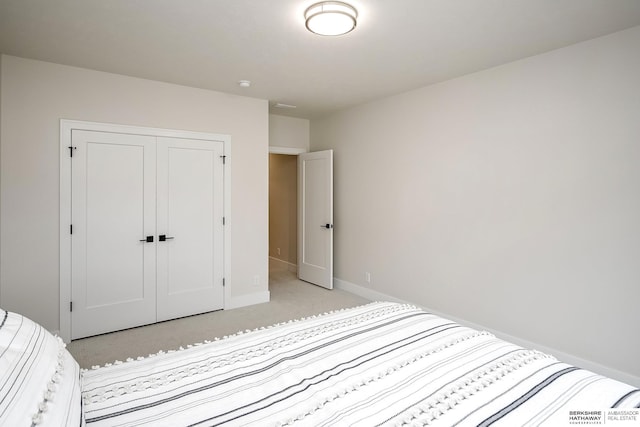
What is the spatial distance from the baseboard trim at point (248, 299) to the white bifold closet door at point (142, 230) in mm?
166

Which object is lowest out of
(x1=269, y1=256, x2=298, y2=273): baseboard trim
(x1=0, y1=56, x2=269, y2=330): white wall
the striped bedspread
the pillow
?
(x1=269, y1=256, x2=298, y2=273): baseboard trim

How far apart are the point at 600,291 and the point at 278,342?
2.51m

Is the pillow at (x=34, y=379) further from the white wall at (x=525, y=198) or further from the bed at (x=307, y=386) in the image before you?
the white wall at (x=525, y=198)

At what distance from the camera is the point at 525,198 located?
120 inches

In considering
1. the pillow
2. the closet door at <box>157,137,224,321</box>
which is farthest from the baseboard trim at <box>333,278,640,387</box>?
the pillow

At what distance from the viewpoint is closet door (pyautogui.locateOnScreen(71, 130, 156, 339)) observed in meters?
3.33

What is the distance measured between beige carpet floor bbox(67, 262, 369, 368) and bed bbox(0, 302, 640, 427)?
191cm

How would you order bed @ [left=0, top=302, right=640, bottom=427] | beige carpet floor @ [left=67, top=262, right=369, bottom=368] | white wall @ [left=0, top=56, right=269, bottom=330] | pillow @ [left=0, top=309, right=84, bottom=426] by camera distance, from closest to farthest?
pillow @ [left=0, top=309, right=84, bottom=426] → bed @ [left=0, top=302, right=640, bottom=427] → white wall @ [left=0, top=56, right=269, bottom=330] → beige carpet floor @ [left=67, top=262, right=369, bottom=368]

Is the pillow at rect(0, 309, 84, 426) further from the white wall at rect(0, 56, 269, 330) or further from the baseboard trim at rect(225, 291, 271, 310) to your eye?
Answer: the baseboard trim at rect(225, 291, 271, 310)

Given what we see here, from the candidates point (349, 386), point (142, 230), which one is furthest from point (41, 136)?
point (349, 386)

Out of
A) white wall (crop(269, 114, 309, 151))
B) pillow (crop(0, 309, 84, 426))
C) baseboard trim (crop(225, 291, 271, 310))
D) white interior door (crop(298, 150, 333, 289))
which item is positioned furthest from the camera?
white wall (crop(269, 114, 309, 151))

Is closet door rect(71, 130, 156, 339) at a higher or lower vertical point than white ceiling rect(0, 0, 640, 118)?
lower

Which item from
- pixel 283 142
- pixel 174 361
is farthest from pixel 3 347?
pixel 283 142

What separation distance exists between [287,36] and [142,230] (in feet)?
8.00
